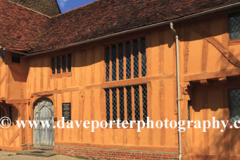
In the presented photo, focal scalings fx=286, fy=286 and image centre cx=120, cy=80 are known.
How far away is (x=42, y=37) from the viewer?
14.9 meters

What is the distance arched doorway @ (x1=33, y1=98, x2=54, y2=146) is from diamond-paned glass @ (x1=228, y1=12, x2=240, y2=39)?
8.46 metres

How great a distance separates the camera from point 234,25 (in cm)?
858

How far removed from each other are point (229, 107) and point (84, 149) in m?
5.89

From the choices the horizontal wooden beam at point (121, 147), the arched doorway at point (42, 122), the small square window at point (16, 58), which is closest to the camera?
the horizontal wooden beam at point (121, 147)

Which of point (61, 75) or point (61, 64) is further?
point (61, 64)

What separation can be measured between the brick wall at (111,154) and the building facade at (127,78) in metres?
0.04

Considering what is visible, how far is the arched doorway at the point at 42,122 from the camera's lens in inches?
518

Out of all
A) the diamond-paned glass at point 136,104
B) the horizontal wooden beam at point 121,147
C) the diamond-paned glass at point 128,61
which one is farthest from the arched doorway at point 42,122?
the diamond-paned glass at point 136,104

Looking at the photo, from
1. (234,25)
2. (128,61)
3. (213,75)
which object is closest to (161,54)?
(128,61)

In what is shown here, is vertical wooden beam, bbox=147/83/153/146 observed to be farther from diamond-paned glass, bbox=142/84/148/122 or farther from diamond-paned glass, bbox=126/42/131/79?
diamond-paned glass, bbox=126/42/131/79

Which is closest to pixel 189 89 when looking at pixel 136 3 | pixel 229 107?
pixel 229 107

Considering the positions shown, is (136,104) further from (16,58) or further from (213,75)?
(16,58)

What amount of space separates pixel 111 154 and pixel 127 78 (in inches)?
114

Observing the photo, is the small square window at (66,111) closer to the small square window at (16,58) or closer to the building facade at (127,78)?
the building facade at (127,78)
